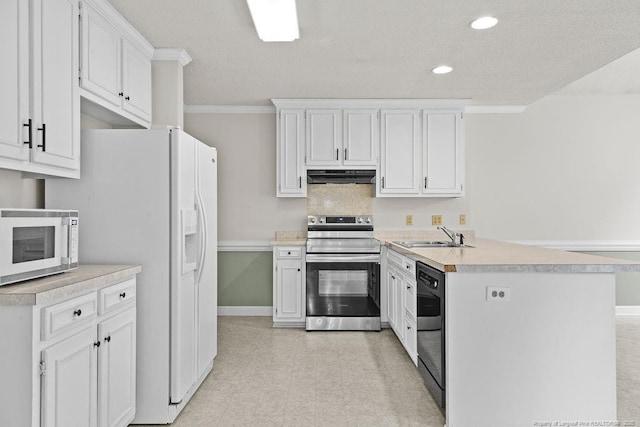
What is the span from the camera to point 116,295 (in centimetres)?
215

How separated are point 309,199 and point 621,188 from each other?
3.64 metres

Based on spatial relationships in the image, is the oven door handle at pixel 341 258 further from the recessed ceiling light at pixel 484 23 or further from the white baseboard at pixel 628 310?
the white baseboard at pixel 628 310

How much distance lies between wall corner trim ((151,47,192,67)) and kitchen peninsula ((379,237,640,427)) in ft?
8.10

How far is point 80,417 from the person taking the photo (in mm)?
1838

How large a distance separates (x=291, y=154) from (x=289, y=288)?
56.9 inches

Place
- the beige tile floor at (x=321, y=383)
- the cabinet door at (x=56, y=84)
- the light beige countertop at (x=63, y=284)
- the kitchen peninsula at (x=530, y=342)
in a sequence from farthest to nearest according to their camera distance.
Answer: the beige tile floor at (x=321, y=383) → the kitchen peninsula at (x=530, y=342) → the cabinet door at (x=56, y=84) → the light beige countertop at (x=63, y=284)

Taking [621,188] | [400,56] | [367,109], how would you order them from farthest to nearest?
1. [621,188]
2. [367,109]
3. [400,56]

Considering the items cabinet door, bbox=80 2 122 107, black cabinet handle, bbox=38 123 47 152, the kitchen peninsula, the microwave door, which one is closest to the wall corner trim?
cabinet door, bbox=80 2 122 107

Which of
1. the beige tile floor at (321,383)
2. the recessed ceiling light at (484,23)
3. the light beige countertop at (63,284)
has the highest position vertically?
the recessed ceiling light at (484,23)

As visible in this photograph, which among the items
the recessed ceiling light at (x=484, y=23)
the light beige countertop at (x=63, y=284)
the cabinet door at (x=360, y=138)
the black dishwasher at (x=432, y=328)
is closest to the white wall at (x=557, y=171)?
the cabinet door at (x=360, y=138)

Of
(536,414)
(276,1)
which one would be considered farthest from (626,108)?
(276,1)

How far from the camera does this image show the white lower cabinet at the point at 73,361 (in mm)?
1573

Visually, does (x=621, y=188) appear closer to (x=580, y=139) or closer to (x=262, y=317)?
(x=580, y=139)

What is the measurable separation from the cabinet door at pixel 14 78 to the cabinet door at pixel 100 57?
466mm
